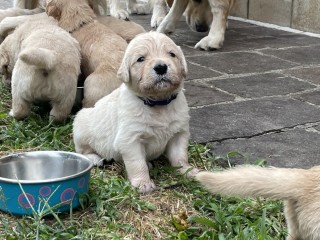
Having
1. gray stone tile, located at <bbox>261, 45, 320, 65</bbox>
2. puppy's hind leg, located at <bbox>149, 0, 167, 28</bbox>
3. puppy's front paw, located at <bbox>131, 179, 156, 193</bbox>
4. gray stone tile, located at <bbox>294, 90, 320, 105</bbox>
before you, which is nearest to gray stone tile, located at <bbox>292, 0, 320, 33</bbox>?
gray stone tile, located at <bbox>261, 45, 320, 65</bbox>

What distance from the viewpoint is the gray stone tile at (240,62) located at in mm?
5444

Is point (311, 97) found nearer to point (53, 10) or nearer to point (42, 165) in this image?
point (53, 10)

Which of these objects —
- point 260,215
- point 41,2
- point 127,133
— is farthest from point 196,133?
point 41,2

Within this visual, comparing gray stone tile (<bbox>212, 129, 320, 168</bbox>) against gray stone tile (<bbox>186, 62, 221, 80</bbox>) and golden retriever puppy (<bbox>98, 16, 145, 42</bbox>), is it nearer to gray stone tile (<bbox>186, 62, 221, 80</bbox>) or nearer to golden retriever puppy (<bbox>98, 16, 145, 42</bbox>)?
golden retriever puppy (<bbox>98, 16, 145, 42</bbox>)

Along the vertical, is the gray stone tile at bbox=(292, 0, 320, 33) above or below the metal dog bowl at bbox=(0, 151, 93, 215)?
below

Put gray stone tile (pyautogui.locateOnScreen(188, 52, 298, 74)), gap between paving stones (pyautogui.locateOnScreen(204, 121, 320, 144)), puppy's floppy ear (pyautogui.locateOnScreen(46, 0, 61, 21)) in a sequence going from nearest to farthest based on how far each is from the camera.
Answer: gap between paving stones (pyautogui.locateOnScreen(204, 121, 320, 144)), puppy's floppy ear (pyautogui.locateOnScreen(46, 0, 61, 21)), gray stone tile (pyautogui.locateOnScreen(188, 52, 298, 74))

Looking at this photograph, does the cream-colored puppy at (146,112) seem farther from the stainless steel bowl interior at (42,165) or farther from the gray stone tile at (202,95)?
the gray stone tile at (202,95)

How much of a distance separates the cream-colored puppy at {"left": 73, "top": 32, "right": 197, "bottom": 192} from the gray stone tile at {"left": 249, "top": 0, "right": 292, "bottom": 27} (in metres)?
4.79

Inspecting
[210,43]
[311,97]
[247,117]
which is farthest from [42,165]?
[210,43]

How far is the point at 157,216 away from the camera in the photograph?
2752 millimetres

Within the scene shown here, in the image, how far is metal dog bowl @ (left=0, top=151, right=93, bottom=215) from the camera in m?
2.60

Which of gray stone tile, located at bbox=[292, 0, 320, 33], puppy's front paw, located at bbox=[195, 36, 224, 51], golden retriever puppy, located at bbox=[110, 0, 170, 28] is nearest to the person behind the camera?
puppy's front paw, located at bbox=[195, 36, 224, 51]

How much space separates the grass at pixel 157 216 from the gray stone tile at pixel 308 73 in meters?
2.04

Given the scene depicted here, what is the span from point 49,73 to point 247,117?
1335 millimetres
